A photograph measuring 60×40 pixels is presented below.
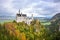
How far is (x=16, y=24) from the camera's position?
13.8 feet

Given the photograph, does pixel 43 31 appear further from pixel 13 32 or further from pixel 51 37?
pixel 13 32

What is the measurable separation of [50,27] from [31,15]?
0.51 m

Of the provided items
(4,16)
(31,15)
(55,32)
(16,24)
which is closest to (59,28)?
(55,32)

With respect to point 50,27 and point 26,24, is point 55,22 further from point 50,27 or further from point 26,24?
point 26,24

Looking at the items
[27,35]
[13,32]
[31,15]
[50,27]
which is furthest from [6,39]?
[50,27]

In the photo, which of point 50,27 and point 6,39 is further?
point 50,27

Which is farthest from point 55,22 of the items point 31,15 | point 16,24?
point 16,24

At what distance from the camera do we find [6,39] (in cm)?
409

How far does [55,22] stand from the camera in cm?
437

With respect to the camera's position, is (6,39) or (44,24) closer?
(6,39)

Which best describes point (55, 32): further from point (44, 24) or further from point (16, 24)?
point (16, 24)

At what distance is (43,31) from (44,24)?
157 mm

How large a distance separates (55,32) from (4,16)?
118 cm

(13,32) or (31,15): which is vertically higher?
(31,15)
